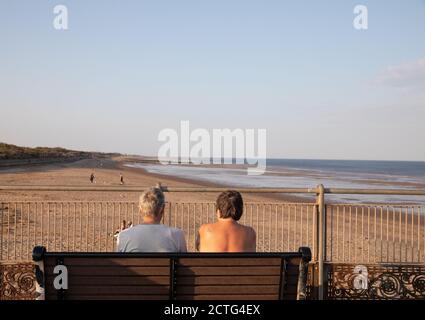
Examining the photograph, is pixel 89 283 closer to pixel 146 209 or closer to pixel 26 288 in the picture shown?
pixel 146 209

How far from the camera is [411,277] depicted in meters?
7.57

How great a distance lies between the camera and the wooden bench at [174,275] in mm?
4391

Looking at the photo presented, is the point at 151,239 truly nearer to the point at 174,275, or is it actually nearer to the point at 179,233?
the point at 179,233

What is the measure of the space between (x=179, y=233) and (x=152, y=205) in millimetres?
373

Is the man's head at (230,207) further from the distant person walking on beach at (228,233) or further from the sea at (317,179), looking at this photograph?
the sea at (317,179)

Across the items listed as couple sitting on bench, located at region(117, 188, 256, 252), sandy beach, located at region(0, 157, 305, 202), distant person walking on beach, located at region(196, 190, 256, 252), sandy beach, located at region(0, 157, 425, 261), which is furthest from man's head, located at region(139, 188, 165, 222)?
sandy beach, located at region(0, 157, 305, 202)

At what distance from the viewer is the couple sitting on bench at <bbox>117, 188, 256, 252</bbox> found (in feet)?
15.8

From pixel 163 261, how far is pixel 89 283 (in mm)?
659

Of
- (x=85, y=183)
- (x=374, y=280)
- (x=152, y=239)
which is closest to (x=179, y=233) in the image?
(x=152, y=239)

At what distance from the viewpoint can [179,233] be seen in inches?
191

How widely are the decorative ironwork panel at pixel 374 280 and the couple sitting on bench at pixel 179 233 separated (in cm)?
296

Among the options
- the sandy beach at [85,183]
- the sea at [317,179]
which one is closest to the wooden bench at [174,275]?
the sandy beach at [85,183]

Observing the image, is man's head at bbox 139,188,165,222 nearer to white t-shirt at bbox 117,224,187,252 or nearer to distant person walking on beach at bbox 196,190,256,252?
white t-shirt at bbox 117,224,187,252
